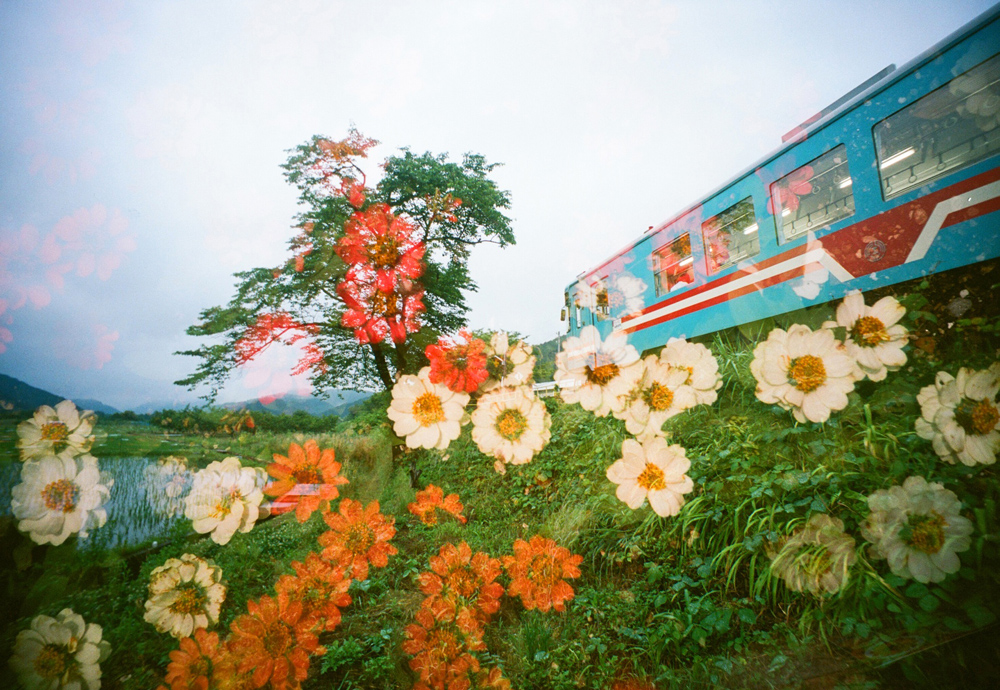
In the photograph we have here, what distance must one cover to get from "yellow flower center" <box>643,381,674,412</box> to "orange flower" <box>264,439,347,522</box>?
984 millimetres

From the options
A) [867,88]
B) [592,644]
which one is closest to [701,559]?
[592,644]

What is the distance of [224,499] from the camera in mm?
976

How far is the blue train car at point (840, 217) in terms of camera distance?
136 centimetres

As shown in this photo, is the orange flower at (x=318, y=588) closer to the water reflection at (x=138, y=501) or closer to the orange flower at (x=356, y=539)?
the orange flower at (x=356, y=539)

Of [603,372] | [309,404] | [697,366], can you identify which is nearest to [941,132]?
[697,366]

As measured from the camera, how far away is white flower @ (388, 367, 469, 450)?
1005 millimetres

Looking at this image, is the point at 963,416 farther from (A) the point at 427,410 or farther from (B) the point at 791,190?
(A) the point at 427,410

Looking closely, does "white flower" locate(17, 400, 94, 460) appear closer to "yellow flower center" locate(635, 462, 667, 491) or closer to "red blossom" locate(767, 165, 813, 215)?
"yellow flower center" locate(635, 462, 667, 491)

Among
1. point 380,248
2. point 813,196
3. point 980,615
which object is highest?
point 813,196

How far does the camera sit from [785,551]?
0.97 metres

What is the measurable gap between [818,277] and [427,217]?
1583 mm

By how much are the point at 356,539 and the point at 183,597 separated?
0.46 m

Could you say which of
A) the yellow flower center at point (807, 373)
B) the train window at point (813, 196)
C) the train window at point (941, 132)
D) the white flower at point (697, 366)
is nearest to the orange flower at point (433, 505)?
the white flower at point (697, 366)

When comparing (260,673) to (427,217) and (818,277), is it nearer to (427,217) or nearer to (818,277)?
(427,217)
